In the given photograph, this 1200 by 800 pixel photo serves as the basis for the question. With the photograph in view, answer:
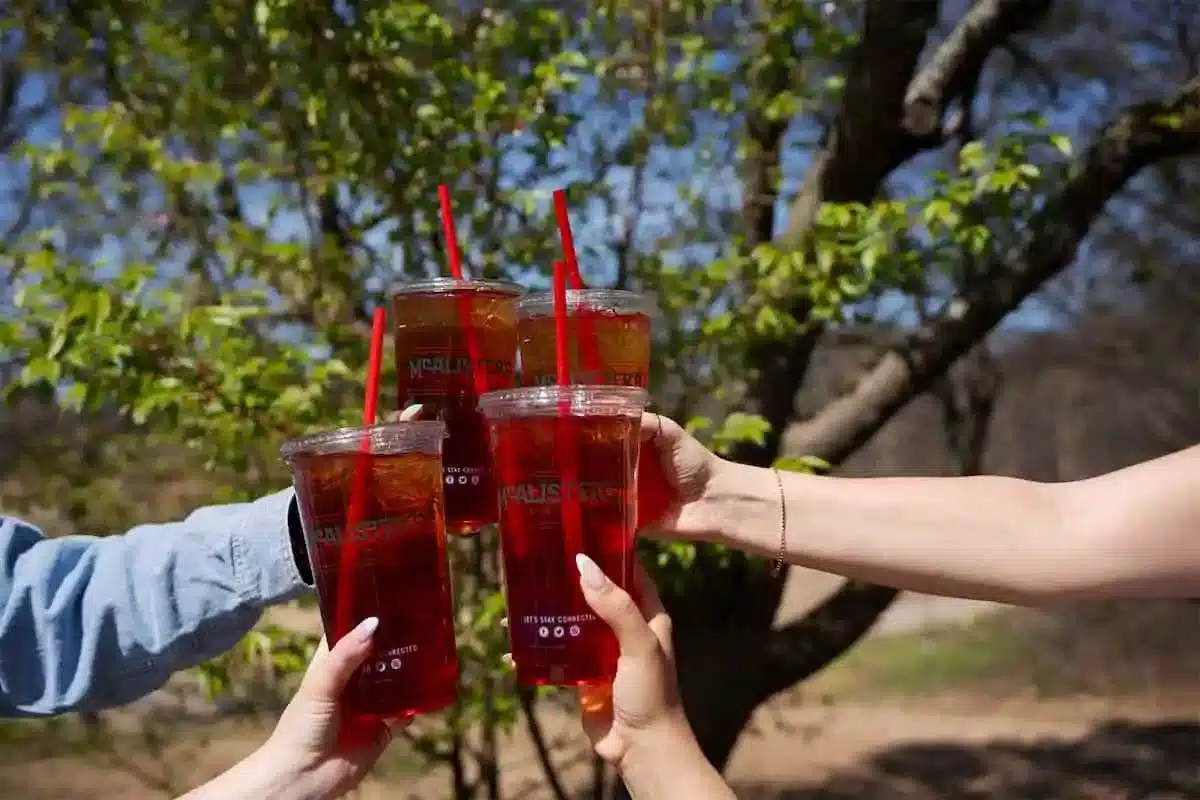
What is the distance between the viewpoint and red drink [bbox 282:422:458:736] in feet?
3.26

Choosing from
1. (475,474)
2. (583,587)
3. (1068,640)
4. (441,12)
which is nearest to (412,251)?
(441,12)

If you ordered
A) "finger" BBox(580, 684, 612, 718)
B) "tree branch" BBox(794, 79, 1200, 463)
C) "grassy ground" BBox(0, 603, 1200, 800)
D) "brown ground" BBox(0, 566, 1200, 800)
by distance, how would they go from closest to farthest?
"finger" BBox(580, 684, 612, 718)
"tree branch" BBox(794, 79, 1200, 463)
"grassy ground" BBox(0, 603, 1200, 800)
"brown ground" BBox(0, 566, 1200, 800)

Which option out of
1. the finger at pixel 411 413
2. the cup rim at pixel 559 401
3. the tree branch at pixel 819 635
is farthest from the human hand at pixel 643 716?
the tree branch at pixel 819 635

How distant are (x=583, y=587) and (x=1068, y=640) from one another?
4.55 meters

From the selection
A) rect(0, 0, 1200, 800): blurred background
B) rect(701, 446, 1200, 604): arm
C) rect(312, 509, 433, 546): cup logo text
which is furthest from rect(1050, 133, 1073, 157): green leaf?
rect(312, 509, 433, 546): cup logo text

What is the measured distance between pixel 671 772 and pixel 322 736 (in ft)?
1.15

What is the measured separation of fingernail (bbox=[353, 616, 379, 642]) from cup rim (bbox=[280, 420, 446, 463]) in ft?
0.52

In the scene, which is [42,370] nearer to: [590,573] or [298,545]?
[298,545]

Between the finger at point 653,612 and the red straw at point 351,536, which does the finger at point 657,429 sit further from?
the red straw at point 351,536

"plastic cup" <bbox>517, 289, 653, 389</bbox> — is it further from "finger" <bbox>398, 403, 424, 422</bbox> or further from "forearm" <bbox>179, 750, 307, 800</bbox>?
"forearm" <bbox>179, 750, 307, 800</bbox>

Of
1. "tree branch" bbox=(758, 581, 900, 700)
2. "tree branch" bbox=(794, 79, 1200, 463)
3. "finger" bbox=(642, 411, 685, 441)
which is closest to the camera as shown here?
"finger" bbox=(642, 411, 685, 441)

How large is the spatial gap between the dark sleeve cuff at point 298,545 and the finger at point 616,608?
1.62ft

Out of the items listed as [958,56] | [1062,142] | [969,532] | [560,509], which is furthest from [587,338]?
[958,56]

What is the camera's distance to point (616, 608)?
1.00 meters
